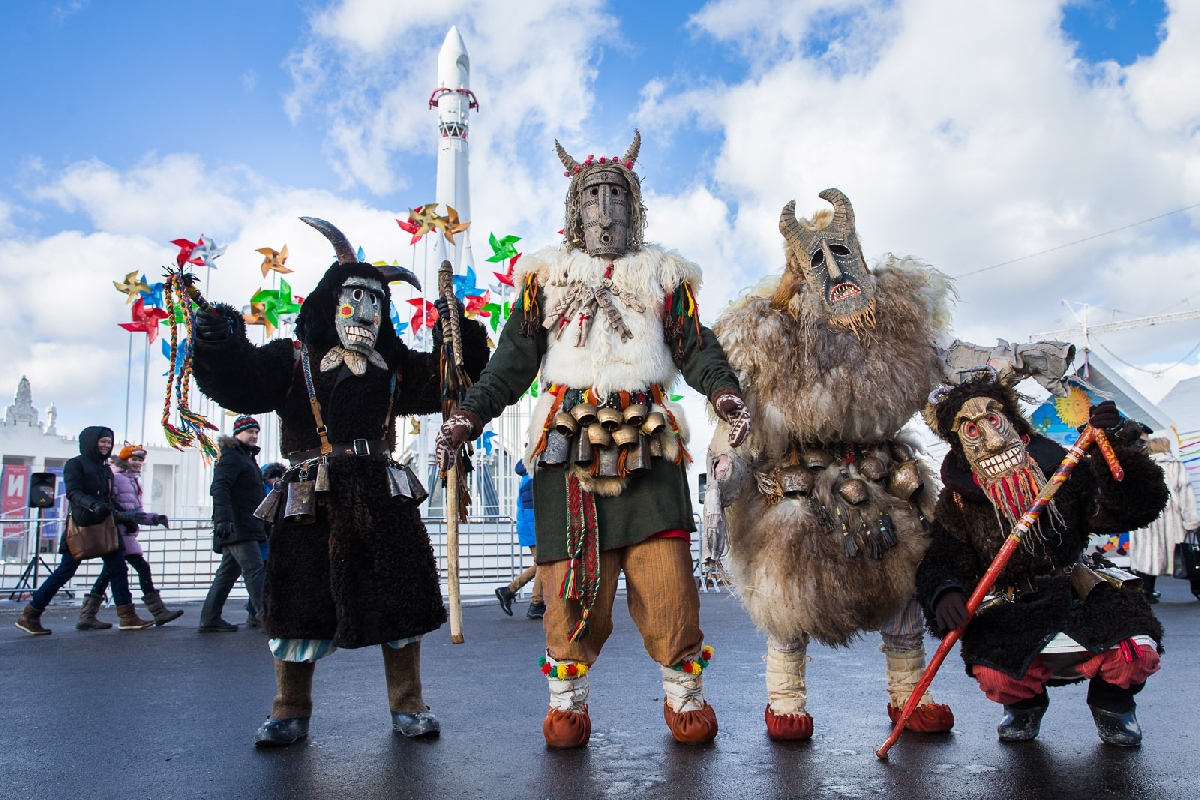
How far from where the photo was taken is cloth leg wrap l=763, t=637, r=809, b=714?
3059mm

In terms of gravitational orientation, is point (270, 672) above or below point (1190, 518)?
below

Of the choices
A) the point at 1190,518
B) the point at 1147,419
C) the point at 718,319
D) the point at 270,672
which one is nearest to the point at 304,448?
the point at 718,319

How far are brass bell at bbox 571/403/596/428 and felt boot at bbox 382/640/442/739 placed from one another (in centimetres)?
101

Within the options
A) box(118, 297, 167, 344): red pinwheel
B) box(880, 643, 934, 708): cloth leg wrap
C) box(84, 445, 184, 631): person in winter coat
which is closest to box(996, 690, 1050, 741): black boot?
box(880, 643, 934, 708): cloth leg wrap

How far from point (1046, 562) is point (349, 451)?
7.94ft

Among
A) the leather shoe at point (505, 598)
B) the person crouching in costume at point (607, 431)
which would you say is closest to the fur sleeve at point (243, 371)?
the person crouching in costume at point (607, 431)

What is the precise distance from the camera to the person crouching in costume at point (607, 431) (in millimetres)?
3033

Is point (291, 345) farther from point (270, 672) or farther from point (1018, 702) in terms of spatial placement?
point (1018, 702)

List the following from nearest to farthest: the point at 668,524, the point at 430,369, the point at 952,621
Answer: the point at 952,621 → the point at 668,524 → the point at 430,369

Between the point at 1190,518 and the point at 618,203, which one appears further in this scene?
the point at 1190,518

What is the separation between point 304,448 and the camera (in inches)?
132

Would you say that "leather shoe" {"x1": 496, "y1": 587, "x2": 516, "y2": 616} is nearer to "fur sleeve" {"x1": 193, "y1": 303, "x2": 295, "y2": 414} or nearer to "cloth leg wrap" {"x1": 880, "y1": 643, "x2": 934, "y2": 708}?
"fur sleeve" {"x1": 193, "y1": 303, "x2": 295, "y2": 414}

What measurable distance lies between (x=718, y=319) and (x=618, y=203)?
1.96 ft

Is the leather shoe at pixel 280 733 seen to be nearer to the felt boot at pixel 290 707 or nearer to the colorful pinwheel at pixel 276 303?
the felt boot at pixel 290 707
